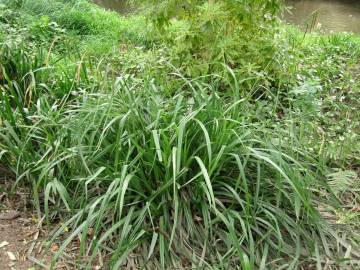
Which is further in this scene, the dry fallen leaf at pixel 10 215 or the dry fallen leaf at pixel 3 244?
the dry fallen leaf at pixel 10 215

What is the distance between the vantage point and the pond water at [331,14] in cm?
983

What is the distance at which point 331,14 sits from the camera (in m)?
11.0

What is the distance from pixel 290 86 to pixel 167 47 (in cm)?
111

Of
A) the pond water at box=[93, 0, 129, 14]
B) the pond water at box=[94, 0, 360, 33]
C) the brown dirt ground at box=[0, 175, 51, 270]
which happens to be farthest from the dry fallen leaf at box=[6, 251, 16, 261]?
the pond water at box=[93, 0, 129, 14]

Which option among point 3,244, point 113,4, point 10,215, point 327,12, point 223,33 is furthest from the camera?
point 327,12

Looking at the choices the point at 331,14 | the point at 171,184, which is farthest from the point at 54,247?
the point at 331,14

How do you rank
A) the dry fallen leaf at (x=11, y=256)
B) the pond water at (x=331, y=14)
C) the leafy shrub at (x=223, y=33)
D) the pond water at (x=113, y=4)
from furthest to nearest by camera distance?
1. the pond water at (x=331, y=14)
2. the pond water at (x=113, y=4)
3. the leafy shrub at (x=223, y=33)
4. the dry fallen leaf at (x=11, y=256)

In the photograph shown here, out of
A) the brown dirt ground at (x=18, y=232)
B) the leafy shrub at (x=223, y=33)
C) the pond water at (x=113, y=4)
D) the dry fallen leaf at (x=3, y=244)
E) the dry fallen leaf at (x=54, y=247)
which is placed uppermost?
the leafy shrub at (x=223, y=33)

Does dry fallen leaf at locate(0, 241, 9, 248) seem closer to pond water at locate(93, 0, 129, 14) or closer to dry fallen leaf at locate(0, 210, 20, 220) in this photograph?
dry fallen leaf at locate(0, 210, 20, 220)

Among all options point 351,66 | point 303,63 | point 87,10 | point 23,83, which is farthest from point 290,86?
point 87,10

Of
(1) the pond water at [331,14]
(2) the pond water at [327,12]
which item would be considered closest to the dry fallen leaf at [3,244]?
(2) the pond water at [327,12]

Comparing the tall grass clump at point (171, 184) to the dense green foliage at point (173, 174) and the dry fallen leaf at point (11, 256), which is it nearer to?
the dense green foliage at point (173, 174)

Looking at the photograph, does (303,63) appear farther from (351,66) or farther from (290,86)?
(290,86)

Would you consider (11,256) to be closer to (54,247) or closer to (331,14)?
(54,247)
